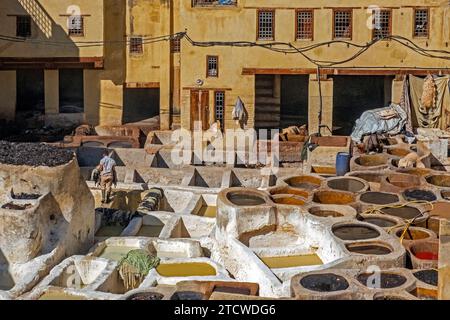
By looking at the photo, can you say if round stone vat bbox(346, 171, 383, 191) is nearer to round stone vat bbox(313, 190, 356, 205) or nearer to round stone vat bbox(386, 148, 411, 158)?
round stone vat bbox(313, 190, 356, 205)

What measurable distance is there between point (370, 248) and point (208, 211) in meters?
9.55

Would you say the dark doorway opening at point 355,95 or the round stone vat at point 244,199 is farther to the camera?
the dark doorway opening at point 355,95

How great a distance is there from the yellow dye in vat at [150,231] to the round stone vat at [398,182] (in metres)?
8.16

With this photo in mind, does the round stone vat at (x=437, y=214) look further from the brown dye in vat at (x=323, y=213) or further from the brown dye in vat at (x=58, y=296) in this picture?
the brown dye in vat at (x=58, y=296)

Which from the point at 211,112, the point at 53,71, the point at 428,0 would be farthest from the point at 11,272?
the point at 428,0

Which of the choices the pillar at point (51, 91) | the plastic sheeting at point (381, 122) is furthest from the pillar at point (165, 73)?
the plastic sheeting at point (381, 122)

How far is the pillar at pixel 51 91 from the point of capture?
1773 inches

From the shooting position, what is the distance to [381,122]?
39.5m

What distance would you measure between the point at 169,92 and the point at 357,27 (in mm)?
10970

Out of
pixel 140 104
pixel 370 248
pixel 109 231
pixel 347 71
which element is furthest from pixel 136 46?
pixel 370 248

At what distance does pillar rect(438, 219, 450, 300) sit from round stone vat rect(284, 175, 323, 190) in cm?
1250

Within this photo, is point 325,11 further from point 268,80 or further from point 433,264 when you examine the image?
point 433,264

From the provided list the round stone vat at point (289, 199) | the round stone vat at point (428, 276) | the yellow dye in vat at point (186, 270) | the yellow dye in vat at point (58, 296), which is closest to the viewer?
the round stone vat at point (428, 276)

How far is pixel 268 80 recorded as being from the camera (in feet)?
146
